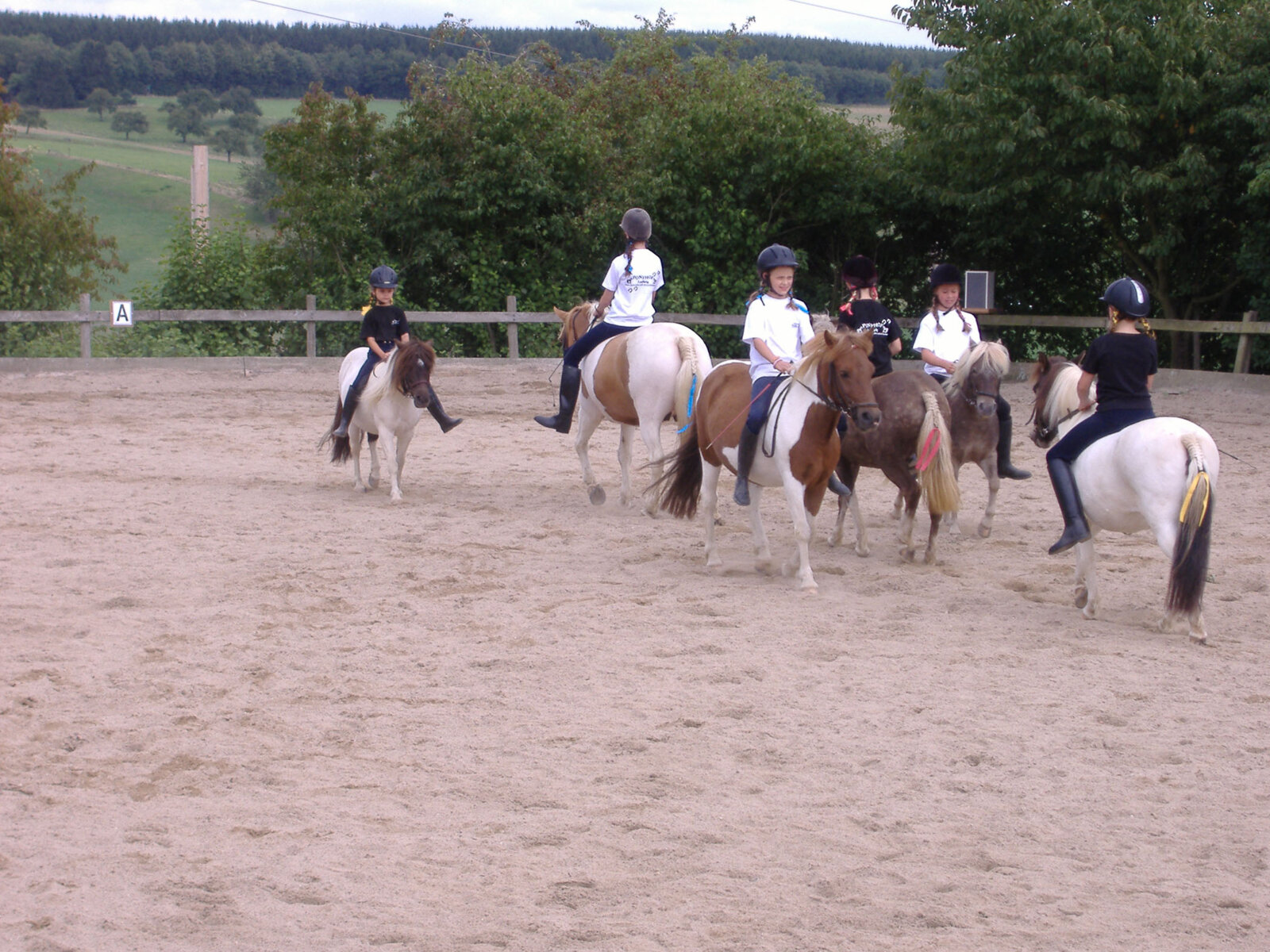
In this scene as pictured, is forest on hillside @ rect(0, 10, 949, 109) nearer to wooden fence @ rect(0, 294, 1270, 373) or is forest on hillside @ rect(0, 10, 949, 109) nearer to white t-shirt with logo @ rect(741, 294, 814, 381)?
wooden fence @ rect(0, 294, 1270, 373)

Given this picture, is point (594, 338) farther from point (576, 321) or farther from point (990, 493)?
point (990, 493)

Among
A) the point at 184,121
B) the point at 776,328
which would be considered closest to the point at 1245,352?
the point at 776,328

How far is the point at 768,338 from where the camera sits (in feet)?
24.1

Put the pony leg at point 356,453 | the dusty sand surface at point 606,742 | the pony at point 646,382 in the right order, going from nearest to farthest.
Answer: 1. the dusty sand surface at point 606,742
2. the pony at point 646,382
3. the pony leg at point 356,453

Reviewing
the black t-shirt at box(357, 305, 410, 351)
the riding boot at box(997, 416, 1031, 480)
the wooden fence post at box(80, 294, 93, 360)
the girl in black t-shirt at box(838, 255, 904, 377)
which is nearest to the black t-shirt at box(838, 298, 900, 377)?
the girl in black t-shirt at box(838, 255, 904, 377)

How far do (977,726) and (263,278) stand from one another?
19.9m

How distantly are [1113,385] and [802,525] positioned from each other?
6.41ft

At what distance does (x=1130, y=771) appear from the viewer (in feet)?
14.8

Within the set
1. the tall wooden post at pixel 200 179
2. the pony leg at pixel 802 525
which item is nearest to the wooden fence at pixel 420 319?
the tall wooden post at pixel 200 179

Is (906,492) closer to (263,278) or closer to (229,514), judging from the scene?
(229,514)

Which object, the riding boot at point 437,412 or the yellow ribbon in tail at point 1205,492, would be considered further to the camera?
the riding boot at point 437,412

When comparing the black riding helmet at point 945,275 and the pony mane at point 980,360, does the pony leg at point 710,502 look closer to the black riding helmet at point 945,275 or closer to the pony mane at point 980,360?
the pony mane at point 980,360

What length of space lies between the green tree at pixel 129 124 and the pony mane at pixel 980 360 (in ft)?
215

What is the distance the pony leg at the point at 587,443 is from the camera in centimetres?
980
